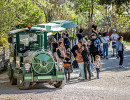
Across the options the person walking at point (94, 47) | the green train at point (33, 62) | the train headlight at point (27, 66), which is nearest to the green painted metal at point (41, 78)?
the green train at point (33, 62)

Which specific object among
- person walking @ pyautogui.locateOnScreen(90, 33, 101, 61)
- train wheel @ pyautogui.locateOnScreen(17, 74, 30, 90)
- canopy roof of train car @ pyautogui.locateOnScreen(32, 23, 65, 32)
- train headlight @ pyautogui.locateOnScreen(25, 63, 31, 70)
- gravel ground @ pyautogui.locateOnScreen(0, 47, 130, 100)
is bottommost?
gravel ground @ pyautogui.locateOnScreen(0, 47, 130, 100)

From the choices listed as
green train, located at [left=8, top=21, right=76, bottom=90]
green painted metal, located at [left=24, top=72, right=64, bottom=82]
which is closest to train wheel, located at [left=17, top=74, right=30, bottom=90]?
green train, located at [left=8, top=21, right=76, bottom=90]

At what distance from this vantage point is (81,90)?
39.6 feet

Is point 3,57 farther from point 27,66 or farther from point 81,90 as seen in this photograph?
point 81,90

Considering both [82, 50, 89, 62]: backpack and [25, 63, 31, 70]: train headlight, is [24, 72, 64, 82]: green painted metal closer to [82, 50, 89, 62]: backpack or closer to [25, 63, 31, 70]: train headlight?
[25, 63, 31, 70]: train headlight

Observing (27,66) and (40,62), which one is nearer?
(27,66)

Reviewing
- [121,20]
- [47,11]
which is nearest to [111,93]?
[47,11]

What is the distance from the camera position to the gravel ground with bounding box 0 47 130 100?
35.6 feet

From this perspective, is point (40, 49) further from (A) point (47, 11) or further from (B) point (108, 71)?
(A) point (47, 11)

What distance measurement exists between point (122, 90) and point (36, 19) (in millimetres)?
16016

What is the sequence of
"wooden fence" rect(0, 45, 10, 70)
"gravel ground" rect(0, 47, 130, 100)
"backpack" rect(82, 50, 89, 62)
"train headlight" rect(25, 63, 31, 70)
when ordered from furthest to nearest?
1. "wooden fence" rect(0, 45, 10, 70)
2. "backpack" rect(82, 50, 89, 62)
3. "train headlight" rect(25, 63, 31, 70)
4. "gravel ground" rect(0, 47, 130, 100)

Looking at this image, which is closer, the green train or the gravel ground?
the gravel ground

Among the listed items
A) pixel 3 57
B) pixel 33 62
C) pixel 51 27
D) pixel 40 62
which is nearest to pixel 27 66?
pixel 33 62

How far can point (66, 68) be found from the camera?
14.3 meters
